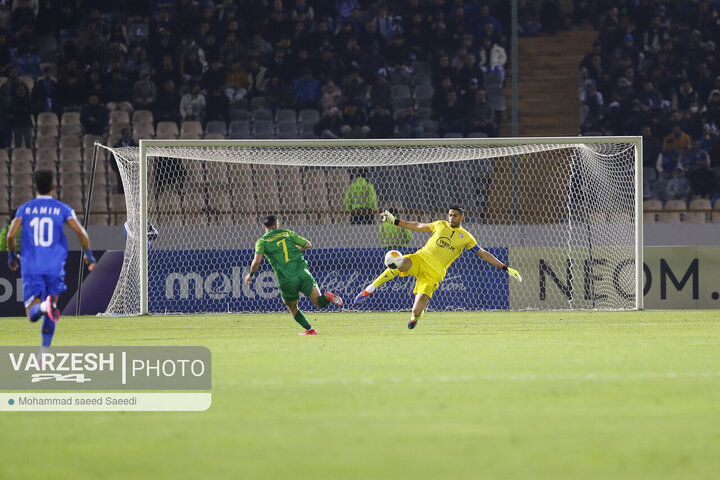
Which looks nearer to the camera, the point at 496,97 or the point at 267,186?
the point at 267,186

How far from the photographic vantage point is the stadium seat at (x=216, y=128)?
889 inches

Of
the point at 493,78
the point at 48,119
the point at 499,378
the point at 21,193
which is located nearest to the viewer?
the point at 499,378

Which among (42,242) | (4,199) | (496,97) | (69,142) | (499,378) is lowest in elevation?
(499,378)

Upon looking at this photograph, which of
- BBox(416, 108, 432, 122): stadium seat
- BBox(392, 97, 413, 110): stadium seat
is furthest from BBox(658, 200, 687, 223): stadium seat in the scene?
BBox(392, 97, 413, 110): stadium seat

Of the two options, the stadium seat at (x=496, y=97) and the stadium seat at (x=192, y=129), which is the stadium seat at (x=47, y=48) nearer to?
the stadium seat at (x=192, y=129)

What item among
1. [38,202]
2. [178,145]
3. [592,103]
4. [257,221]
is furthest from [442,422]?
[592,103]

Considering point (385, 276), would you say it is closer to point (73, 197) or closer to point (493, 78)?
point (73, 197)

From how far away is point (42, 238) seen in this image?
29.6 ft

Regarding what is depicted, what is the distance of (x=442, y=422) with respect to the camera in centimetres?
567

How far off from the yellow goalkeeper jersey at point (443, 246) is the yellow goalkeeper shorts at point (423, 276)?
0.18 feet

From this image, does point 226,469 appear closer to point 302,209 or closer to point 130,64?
point 302,209

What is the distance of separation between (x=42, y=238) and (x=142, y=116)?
45.7ft

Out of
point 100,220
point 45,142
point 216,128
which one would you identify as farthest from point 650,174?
point 45,142

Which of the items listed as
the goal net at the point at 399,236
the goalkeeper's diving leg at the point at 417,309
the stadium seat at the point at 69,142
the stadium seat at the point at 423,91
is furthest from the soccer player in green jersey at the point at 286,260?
the stadium seat at the point at 423,91
